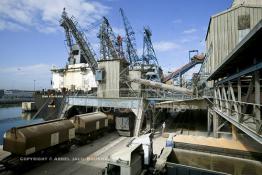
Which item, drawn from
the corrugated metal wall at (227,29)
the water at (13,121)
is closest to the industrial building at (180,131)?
the corrugated metal wall at (227,29)

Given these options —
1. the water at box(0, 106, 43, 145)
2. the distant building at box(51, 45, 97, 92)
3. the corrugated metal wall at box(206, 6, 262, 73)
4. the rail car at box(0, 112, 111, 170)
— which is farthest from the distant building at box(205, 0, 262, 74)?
the distant building at box(51, 45, 97, 92)

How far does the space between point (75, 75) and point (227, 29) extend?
3841 centimetres

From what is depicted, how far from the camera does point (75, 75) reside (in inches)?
1939

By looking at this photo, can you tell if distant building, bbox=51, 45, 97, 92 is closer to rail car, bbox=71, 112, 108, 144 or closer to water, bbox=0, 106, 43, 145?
water, bbox=0, 106, 43, 145

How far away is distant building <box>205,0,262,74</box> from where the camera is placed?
18.8m

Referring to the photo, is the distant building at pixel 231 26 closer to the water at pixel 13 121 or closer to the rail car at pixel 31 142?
the rail car at pixel 31 142

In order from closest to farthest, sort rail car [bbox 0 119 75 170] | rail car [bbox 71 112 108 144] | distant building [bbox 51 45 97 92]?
rail car [bbox 0 119 75 170]
rail car [bbox 71 112 108 144]
distant building [bbox 51 45 97 92]

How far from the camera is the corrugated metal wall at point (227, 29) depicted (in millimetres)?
18808

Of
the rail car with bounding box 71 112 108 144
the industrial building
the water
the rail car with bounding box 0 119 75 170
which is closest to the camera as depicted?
the industrial building

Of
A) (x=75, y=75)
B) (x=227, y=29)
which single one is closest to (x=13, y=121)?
(x=75, y=75)

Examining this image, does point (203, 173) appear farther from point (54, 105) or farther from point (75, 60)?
point (75, 60)

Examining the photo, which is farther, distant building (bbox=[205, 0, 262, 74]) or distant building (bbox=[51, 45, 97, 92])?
distant building (bbox=[51, 45, 97, 92])

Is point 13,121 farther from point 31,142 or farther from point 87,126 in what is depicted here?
point 31,142

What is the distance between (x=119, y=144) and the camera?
1944cm
